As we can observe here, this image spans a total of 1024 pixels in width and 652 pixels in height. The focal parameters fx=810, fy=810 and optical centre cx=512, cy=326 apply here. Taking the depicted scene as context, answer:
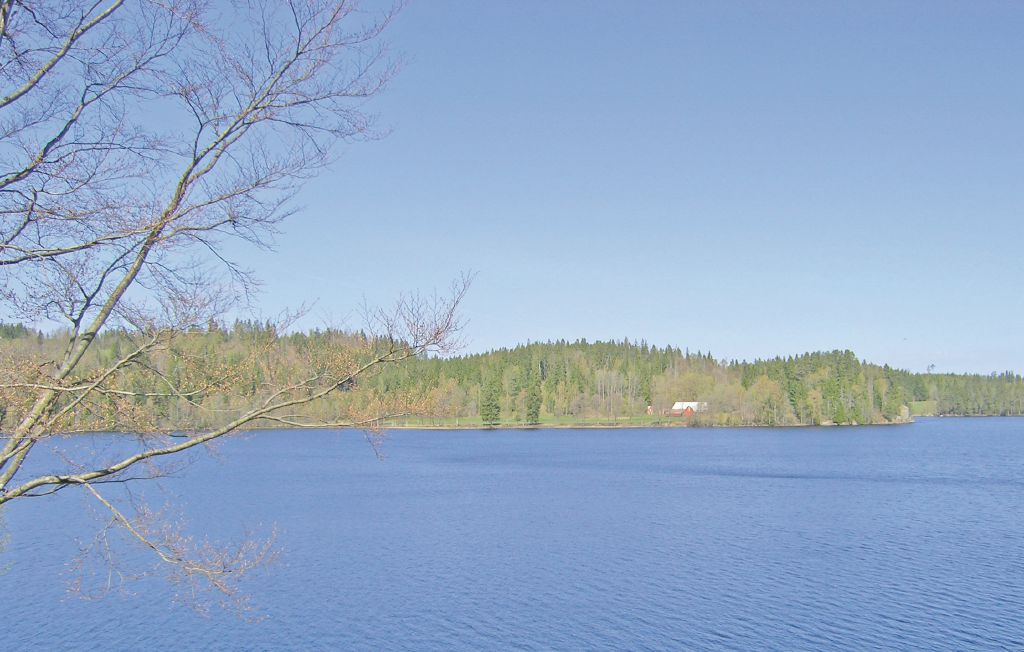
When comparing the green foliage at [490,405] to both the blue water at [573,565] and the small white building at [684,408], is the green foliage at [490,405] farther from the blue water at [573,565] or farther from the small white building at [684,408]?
the blue water at [573,565]

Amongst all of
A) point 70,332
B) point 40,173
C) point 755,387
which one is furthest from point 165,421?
point 755,387

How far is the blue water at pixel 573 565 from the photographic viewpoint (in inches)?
851

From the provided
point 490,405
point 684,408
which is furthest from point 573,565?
point 684,408

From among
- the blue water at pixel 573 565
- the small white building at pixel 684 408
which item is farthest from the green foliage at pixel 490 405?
the blue water at pixel 573 565

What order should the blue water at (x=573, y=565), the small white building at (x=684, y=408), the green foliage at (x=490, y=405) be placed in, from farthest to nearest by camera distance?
1. the small white building at (x=684, y=408)
2. the green foliage at (x=490, y=405)
3. the blue water at (x=573, y=565)

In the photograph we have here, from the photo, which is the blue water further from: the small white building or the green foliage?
the small white building

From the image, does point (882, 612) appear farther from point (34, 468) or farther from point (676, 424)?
point (676, 424)

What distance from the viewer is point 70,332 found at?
6637 mm

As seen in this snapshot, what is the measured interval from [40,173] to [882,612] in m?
24.1

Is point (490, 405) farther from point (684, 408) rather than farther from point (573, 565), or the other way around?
point (573, 565)

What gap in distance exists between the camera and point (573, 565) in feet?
96.7

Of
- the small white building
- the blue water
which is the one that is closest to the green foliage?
the small white building

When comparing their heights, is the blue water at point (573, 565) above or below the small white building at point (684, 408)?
below

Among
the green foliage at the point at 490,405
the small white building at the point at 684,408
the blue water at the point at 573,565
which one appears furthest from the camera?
the small white building at the point at 684,408
